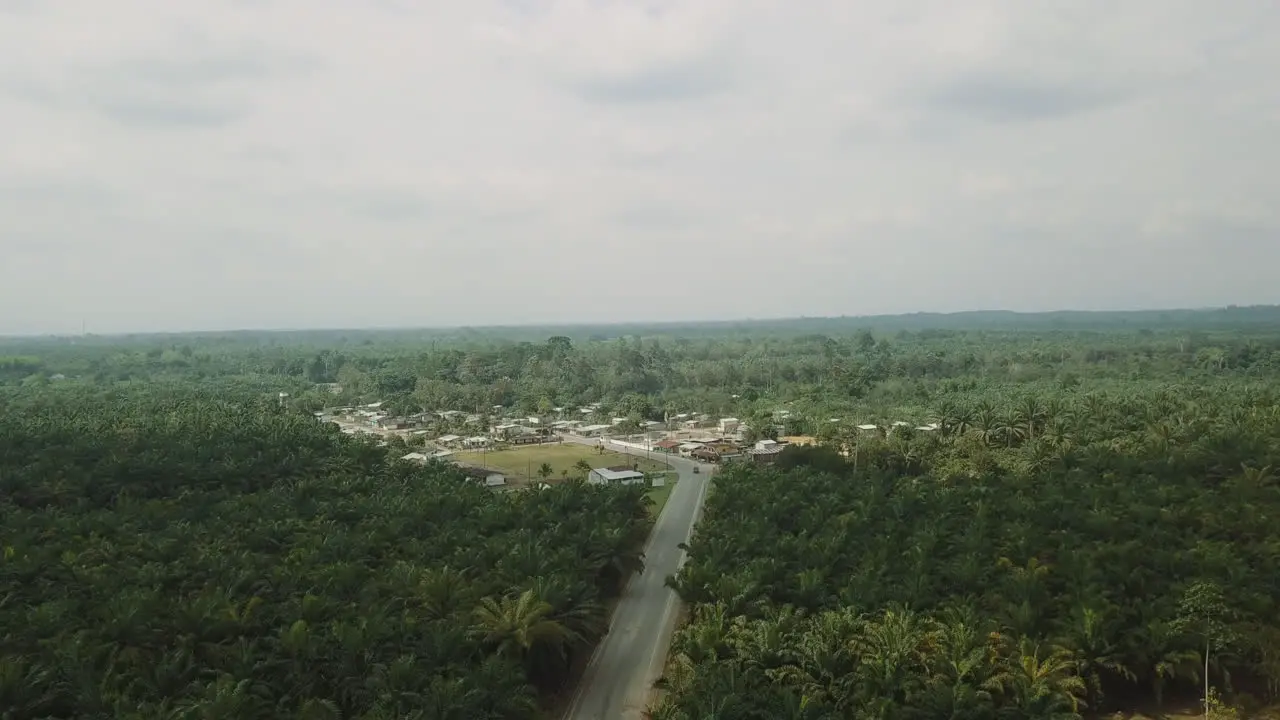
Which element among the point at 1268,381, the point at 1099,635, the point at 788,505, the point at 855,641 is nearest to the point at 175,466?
the point at 788,505

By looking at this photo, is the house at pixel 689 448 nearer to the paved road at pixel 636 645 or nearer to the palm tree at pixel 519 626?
the paved road at pixel 636 645

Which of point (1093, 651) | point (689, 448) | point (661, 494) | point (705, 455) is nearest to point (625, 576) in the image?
point (1093, 651)

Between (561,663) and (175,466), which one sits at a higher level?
(175,466)

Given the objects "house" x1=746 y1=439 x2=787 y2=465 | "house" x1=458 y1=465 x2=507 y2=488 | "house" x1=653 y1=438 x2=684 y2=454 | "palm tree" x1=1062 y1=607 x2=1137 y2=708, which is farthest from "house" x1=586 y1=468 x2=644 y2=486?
"palm tree" x1=1062 y1=607 x2=1137 y2=708

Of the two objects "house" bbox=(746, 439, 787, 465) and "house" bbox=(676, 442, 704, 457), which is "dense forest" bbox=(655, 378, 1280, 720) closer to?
"house" bbox=(746, 439, 787, 465)

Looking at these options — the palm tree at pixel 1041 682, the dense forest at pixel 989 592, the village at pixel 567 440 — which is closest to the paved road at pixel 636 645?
the dense forest at pixel 989 592

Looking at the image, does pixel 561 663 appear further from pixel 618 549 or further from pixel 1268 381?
pixel 1268 381
